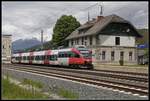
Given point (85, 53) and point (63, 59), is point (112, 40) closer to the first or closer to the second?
point (63, 59)

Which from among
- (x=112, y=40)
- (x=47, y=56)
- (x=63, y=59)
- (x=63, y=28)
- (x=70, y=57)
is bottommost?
(x=63, y=59)

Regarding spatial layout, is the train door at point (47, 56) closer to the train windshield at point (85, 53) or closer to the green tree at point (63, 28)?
the train windshield at point (85, 53)

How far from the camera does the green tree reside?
93.8 metres

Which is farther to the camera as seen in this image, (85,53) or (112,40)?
(112,40)

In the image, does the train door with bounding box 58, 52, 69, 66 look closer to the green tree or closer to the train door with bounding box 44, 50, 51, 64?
the train door with bounding box 44, 50, 51, 64

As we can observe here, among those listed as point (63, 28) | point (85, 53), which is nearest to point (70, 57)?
point (85, 53)

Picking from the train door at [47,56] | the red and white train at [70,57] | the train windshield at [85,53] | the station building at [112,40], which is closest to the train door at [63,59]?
the red and white train at [70,57]

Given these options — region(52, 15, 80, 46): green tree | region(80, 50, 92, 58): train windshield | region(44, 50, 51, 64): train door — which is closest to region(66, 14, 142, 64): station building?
region(44, 50, 51, 64): train door

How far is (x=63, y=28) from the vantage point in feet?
308

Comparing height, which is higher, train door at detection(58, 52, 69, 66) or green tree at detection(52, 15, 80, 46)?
green tree at detection(52, 15, 80, 46)

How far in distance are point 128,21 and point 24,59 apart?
2063cm

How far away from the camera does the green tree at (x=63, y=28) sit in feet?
308

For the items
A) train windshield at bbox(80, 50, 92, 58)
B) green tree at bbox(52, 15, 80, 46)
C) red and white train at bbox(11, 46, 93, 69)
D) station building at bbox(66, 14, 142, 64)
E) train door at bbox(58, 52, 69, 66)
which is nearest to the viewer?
red and white train at bbox(11, 46, 93, 69)

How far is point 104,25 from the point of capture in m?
72.7
